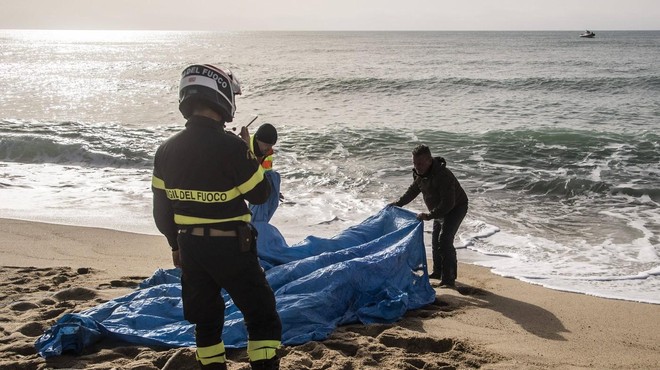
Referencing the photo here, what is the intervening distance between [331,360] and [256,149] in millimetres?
2242

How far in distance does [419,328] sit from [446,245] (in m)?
1.65

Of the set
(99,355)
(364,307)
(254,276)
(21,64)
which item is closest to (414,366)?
(364,307)

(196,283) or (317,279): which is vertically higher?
(196,283)

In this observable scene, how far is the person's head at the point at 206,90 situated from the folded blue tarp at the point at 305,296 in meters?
2.06

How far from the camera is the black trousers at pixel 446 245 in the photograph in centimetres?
689

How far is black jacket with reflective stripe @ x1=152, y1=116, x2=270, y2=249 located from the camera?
3.45m

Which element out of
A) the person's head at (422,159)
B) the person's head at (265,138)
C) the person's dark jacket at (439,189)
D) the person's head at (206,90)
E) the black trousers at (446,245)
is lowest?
the black trousers at (446,245)

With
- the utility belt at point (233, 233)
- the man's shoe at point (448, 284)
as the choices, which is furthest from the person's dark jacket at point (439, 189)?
the utility belt at point (233, 233)

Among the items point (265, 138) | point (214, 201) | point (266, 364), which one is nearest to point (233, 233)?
point (214, 201)

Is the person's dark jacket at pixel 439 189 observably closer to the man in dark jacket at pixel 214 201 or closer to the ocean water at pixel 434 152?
the ocean water at pixel 434 152

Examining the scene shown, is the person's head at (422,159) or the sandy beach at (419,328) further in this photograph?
the person's head at (422,159)

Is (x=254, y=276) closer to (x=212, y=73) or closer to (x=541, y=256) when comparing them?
(x=212, y=73)

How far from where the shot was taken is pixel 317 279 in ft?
18.0

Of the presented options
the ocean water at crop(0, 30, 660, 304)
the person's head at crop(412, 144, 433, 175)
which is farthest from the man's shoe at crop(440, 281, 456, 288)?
the person's head at crop(412, 144, 433, 175)
